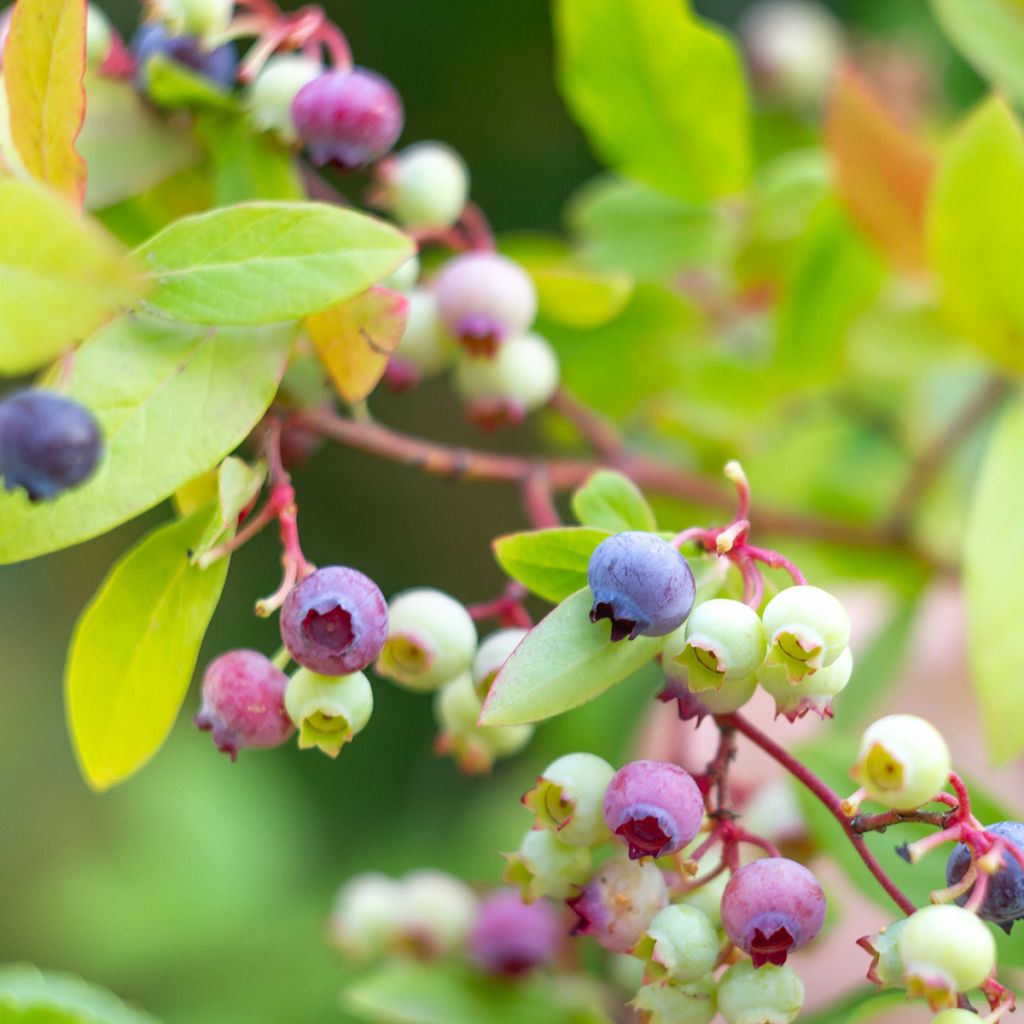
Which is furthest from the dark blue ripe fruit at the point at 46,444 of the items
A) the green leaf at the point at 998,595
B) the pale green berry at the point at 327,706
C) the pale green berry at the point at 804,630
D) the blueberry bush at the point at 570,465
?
the green leaf at the point at 998,595

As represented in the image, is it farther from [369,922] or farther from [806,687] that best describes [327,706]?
[369,922]

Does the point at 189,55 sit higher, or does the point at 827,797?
the point at 189,55

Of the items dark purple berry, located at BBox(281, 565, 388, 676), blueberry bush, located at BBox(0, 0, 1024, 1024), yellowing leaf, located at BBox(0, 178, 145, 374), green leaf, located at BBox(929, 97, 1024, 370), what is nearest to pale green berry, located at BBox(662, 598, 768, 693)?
blueberry bush, located at BBox(0, 0, 1024, 1024)

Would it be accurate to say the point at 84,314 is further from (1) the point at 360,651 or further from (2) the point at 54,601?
(2) the point at 54,601

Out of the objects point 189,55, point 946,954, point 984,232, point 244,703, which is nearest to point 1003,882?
point 946,954

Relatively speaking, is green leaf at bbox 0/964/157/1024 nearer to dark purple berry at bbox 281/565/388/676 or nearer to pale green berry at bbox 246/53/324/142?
dark purple berry at bbox 281/565/388/676

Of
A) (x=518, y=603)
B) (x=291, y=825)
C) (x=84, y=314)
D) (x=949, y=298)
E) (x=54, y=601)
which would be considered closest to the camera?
(x=84, y=314)

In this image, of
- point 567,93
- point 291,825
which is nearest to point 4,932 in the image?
point 291,825
